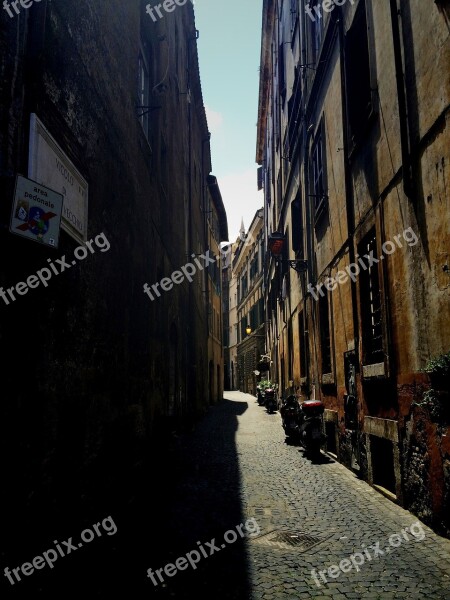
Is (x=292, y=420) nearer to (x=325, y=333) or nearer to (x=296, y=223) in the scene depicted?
(x=325, y=333)

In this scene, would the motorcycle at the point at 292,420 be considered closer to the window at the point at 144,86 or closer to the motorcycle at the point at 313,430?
the motorcycle at the point at 313,430

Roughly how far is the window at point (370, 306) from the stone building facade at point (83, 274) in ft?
10.4

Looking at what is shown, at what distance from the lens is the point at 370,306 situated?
7137 millimetres

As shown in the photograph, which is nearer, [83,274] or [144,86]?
[83,274]

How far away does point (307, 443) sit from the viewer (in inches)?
347

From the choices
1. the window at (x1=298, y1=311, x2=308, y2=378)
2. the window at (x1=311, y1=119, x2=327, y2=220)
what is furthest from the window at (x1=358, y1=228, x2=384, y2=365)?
the window at (x1=298, y1=311, x2=308, y2=378)

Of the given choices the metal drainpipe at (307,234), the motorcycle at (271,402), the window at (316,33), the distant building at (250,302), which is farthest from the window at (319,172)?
the distant building at (250,302)

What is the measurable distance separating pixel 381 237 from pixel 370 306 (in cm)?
129

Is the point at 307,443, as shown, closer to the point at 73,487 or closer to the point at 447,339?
the point at 447,339

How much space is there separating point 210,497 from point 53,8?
5.36m

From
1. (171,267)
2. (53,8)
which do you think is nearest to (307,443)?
(171,267)

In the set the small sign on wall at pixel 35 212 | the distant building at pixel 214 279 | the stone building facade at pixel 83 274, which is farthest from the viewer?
the distant building at pixel 214 279

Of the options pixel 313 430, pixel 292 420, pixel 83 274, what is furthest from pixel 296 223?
pixel 83 274

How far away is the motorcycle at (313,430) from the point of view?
8.79 meters
